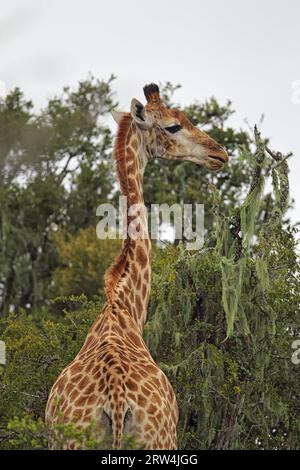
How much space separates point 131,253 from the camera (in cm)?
1252

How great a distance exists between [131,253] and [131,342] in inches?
47.4

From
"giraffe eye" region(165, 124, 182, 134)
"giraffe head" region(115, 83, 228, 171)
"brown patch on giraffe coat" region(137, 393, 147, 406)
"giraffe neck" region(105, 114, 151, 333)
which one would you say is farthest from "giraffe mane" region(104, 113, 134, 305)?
"brown patch on giraffe coat" region(137, 393, 147, 406)

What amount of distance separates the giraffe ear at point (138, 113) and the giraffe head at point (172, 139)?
13cm

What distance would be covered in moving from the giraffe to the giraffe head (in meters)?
0.01

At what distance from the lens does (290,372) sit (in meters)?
16.2

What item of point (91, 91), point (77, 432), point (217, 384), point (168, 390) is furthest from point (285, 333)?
point (91, 91)

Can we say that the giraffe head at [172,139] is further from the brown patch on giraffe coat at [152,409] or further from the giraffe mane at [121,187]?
the brown patch on giraffe coat at [152,409]

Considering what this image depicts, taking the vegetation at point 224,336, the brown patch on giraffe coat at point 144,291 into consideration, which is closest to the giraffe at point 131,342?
the brown patch on giraffe coat at point 144,291

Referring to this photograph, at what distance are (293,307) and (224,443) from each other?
2.28 m

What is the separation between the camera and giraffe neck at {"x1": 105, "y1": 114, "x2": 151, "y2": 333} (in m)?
12.3

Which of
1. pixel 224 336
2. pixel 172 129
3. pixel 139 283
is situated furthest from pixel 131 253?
pixel 224 336

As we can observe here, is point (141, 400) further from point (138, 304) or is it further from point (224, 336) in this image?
point (224, 336)

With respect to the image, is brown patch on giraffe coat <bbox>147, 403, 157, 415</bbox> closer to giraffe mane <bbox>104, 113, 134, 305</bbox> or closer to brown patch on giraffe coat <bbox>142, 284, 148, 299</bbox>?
giraffe mane <bbox>104, 113, 134, 305</bbox>
